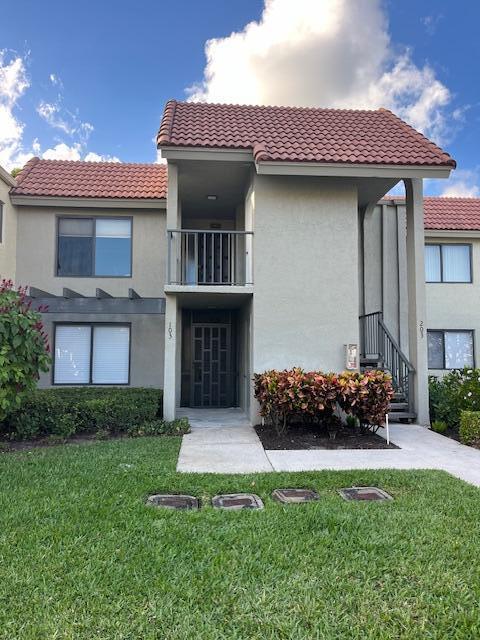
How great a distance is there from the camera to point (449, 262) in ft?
46.9

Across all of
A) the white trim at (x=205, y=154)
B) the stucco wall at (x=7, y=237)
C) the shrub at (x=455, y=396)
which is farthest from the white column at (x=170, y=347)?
the shrub at (x=455, y=396)

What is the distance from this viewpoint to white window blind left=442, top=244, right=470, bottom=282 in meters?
14.3

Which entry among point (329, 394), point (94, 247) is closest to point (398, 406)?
point (329, 394)

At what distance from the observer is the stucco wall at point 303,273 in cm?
944

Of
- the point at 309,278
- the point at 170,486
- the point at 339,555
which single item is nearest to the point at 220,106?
the point at 309,278

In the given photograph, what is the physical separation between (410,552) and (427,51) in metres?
16.0

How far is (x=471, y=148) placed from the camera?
19.5m

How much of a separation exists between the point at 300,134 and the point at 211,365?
22.3 feet

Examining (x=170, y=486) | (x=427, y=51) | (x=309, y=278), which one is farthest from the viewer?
(x=427, y=51)

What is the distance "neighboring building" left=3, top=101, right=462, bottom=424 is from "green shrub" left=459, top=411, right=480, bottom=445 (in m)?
1.48

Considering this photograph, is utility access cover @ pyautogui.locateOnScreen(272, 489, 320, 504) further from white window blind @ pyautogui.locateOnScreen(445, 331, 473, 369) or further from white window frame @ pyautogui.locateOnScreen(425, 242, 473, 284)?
white window frame @ pyautogui.locateOnScreen(425, 242, 473, 284)

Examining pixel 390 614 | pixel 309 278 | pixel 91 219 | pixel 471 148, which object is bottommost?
pixel 390 614

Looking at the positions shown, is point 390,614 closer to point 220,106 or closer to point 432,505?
point 432,505

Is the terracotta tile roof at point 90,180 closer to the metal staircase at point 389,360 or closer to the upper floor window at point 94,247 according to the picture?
the upper floor window at point 94,247
